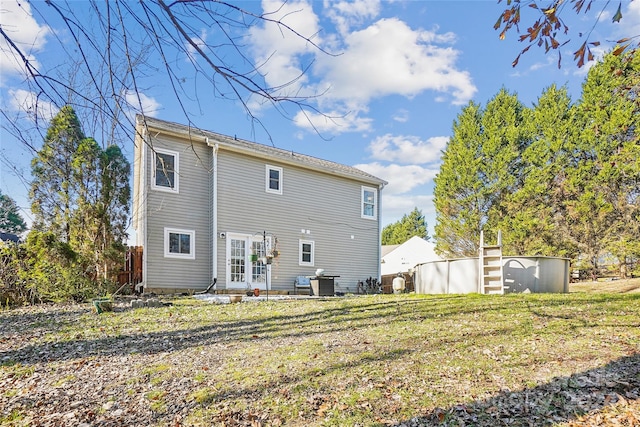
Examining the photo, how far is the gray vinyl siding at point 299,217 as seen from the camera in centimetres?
1306

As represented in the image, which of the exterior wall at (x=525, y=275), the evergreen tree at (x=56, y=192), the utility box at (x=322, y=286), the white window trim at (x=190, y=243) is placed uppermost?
the evergreen tree at (x=56, y=192)

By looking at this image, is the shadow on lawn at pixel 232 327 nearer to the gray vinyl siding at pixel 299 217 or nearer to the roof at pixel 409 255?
the gray vinyl siding at pixel 299 217

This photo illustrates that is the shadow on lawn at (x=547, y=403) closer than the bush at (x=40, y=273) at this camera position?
Yes

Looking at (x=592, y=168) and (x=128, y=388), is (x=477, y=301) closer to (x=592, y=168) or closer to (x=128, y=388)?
(x=128, y=388)

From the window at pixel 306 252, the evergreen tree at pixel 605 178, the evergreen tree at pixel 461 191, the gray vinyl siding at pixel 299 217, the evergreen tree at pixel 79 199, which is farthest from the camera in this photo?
the evergreen tree at pixel 461 191

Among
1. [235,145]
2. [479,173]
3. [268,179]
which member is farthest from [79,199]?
[479,173]

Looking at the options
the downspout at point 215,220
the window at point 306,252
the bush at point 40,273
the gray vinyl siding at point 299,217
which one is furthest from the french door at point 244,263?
the bush at point 40,273

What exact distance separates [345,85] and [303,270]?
1187 centimetres

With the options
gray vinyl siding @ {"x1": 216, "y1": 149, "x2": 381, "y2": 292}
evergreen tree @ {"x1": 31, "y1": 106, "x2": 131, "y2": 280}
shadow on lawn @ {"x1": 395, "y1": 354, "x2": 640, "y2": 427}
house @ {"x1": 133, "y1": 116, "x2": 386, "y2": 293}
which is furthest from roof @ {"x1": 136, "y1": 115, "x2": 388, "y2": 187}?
shadow on lawn @ {"x1": 395, "y1": 354, "x2": 640, "y2": 427}

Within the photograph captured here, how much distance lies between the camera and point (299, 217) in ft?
47.9

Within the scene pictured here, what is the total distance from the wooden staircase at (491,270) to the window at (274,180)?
24.0 ft

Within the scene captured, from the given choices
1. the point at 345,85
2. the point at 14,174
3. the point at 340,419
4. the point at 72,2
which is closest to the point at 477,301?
the point at 340,419

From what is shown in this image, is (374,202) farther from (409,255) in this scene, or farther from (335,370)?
(409,255)

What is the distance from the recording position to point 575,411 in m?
2.94
